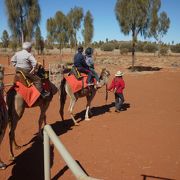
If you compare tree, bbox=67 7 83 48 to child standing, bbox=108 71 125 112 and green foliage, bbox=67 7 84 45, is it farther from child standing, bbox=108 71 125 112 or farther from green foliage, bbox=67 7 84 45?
child standing, bbox=108 71 125 112

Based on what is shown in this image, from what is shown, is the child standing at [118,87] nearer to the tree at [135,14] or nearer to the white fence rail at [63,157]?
the white fence rail at [63,157]

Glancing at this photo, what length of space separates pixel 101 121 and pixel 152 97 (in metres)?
5.16

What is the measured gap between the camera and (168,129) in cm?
831

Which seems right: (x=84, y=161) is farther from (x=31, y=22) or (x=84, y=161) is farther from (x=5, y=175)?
(x=31, y=22)

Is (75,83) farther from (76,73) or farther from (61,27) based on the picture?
(61,27)

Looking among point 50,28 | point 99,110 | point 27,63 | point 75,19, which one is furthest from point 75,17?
point 27,63

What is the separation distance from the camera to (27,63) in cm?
705

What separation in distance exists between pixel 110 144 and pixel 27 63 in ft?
9.26

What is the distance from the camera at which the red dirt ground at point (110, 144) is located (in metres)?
5.75

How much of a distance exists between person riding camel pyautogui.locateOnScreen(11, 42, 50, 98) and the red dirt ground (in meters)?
1.65

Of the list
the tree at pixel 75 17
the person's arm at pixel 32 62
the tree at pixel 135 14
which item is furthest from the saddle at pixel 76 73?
the tree at pixel 75 17

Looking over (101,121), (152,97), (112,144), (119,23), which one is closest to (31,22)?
(119,23)

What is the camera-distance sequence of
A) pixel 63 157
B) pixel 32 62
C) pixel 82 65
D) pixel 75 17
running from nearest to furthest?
1. pixel 63 157
2. pixel 32 62
3. pixel 82 65
4. pixel 75 17

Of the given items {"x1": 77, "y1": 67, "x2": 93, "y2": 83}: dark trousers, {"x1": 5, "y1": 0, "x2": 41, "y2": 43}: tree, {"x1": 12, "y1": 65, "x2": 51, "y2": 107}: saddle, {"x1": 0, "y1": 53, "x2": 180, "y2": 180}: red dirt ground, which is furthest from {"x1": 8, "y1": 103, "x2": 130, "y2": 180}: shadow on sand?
{"x1": 5, "y1": 0, "x2": 41, "y2": 43}: tree
